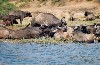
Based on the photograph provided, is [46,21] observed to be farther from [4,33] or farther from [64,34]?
[4,33]

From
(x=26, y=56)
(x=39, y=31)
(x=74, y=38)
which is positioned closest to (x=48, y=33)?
(x=39, y=31)

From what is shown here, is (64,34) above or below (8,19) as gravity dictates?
above

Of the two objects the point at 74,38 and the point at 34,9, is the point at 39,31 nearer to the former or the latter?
the point at 74,38

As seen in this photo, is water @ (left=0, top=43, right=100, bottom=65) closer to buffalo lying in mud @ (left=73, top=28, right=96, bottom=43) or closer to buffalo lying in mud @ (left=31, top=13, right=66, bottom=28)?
buffalo lying in mud @ (left=73, top=28, right=96, bottom=43)

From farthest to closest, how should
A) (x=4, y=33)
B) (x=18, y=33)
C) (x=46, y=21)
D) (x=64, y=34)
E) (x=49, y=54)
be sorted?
1. (x=46, y=21)
2. (x=18, y=33)
3. (x=4, y=33)
4. (x=64, y=34)
5. (x=49, y=54)

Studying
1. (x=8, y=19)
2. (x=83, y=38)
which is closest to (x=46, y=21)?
(x=8, y=19)

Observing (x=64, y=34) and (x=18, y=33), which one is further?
(x=18, y=33)

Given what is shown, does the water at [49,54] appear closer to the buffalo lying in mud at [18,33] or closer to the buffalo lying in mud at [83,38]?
the buffalo lying in mud at [83,38]

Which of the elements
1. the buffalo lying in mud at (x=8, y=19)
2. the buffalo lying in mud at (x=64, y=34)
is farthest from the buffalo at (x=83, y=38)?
the buffalo lying in mud at (x=8, y=19)

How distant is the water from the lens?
701 inches

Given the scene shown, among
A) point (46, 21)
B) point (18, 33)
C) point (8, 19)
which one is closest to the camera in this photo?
point (18, 33)

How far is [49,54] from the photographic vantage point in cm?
2038

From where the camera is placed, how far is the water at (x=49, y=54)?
701 inches

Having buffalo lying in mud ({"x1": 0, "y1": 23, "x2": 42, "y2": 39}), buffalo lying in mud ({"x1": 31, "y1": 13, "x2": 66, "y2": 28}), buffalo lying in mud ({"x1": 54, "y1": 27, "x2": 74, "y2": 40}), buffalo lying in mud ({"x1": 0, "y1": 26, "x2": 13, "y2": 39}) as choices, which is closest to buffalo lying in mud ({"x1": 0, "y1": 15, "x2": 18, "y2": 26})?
buffalo lying in mud ({"x1": 31, "y1": 13, "x2": 66, "y2": 28})
